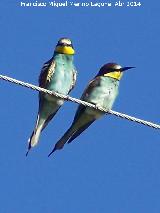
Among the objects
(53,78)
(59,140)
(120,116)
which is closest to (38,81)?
(53,78)

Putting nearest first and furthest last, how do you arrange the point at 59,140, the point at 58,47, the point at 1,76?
1. the point at 1,76
2. the point at 59,140
3. the point at 58,47

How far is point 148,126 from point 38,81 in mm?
1924

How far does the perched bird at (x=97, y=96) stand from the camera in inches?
275

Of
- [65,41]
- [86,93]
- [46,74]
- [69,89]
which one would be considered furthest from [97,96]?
[65,41]

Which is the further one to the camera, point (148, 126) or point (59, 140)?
point (59, 140)

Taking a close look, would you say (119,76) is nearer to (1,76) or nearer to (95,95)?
(95,95)

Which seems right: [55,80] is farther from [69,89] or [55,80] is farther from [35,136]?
[35,136]

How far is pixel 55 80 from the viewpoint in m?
7.18

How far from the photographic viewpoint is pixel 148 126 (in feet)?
18.1

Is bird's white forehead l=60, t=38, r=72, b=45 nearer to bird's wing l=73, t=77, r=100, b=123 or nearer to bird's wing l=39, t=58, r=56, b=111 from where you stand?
bird's wing l=39, t=58, r=56, b=111

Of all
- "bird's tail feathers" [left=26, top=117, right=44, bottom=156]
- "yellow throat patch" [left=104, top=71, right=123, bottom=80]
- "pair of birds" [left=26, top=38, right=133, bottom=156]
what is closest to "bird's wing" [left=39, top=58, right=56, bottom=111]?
"pair of birds" [left=26, top=38, right=133, bottom=156]

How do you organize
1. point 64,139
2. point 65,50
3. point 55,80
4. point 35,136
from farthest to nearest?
point 65,50, point 55,80, point 35,136, point 64,139

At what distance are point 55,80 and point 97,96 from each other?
370mm

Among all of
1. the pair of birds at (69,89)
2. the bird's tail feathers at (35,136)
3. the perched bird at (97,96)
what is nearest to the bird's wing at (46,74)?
the pair of birds at (69,89)
